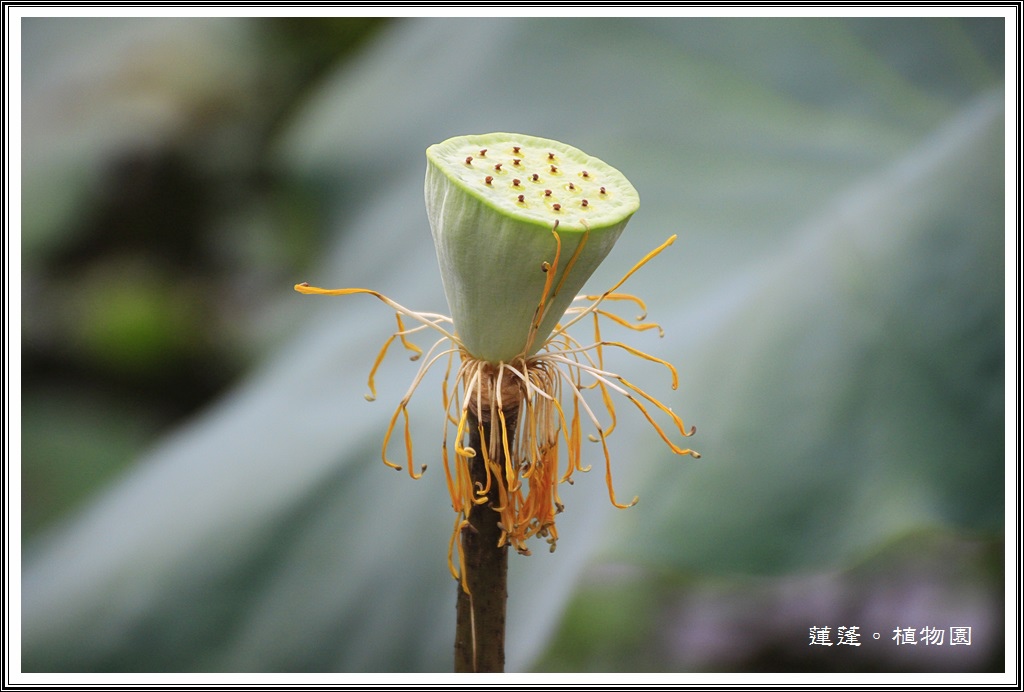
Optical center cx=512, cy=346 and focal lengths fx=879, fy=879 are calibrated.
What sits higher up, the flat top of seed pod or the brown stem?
the flat top of seed pod

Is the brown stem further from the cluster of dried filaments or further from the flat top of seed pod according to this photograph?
the flat top of seed pod

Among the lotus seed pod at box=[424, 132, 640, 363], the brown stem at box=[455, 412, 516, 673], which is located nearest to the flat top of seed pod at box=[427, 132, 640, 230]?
the lotus seed pod at box=[424, 132, 640, 363]

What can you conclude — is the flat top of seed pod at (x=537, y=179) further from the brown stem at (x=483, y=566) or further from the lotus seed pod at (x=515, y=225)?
the brown stem at (x=483, y=566)

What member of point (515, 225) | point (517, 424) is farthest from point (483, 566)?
point (515, 225)

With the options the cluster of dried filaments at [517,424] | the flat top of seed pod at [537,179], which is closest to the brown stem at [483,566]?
the cluster of dried filaments at [517,424]

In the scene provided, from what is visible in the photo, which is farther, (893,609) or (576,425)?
(893,609)

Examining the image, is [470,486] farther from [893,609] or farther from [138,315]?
[893,609]

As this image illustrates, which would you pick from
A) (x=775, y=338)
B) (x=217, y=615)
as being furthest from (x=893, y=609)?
(x=217, y=615)

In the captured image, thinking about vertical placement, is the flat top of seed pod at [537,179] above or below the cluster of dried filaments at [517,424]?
above
